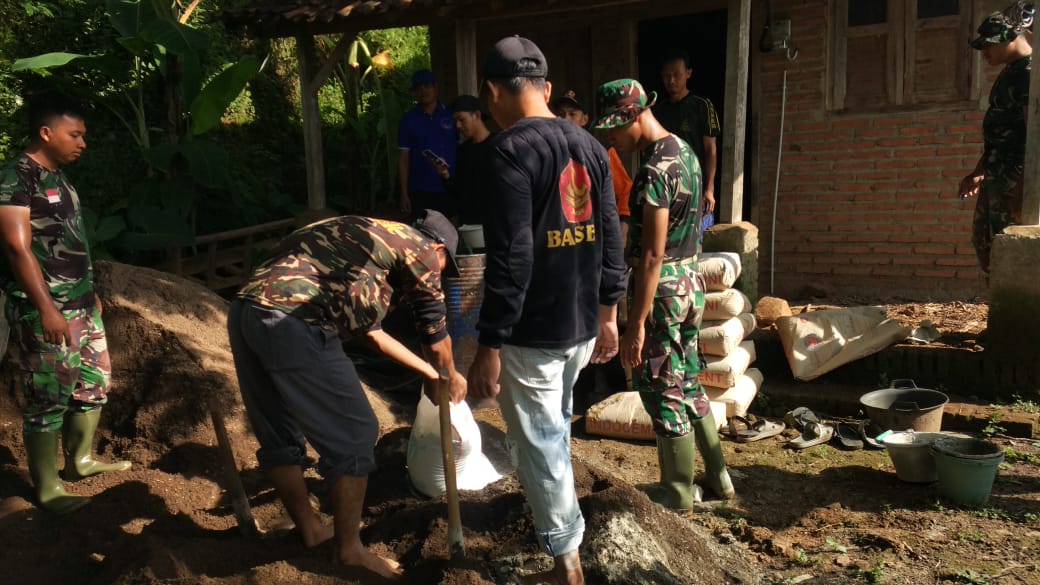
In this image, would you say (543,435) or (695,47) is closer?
(543,435)

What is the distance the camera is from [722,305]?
213 inches

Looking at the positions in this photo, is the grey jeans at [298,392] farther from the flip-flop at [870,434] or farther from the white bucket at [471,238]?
the flip-flop at [870,434]

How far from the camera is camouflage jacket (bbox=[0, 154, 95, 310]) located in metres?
3.89

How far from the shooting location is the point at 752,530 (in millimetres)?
4016

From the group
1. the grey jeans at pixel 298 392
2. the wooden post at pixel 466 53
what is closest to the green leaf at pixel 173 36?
the wooden post at pixel 466 53

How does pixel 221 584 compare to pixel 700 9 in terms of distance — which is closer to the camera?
pixel 221 584

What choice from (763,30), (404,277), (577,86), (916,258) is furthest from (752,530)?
(577,86)

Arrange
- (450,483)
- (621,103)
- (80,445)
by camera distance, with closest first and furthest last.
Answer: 1. (450,483)
2. (621,103)
3. (80,445)

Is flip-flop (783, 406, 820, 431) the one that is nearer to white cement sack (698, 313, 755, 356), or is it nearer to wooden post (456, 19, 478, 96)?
white cement sack (698, 313, 755, 356)

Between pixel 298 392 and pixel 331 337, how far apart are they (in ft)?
0.80

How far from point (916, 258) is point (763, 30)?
2.50m

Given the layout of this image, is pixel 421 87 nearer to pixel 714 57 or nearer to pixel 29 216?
pixel 29 216

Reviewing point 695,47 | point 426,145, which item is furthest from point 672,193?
point 695,47

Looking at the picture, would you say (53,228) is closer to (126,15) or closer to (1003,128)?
(126,15)
